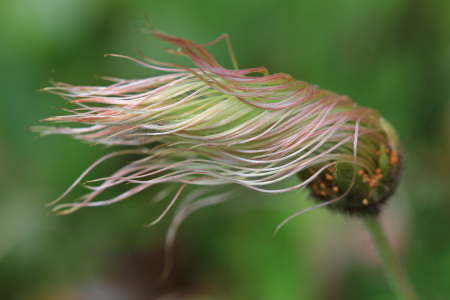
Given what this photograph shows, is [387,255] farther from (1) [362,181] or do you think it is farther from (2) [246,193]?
(2) [246,193]

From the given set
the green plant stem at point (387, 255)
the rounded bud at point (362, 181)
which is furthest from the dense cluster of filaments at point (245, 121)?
the green plant stem at point (387, 255)

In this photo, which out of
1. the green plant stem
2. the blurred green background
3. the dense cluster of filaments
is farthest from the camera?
the blurred green background

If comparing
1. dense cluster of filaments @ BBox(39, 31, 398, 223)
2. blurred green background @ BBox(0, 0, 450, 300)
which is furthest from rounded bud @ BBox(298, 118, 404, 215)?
blurred green background @ BBox(0, 0, 450, 300)

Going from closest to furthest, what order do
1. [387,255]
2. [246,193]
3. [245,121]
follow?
[245,121] → [387,255] → [246,193]

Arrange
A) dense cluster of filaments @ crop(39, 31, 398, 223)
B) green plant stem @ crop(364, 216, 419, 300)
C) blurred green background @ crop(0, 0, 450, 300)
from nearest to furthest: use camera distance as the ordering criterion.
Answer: dense cluster of filaments @ crop(39, 31, 398, 223), green plant stem @ crop(364, 216, 419, 300), blurred green background @ crop(0, 0, 450, 300)

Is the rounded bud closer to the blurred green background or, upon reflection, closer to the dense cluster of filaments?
the dense cluster of filaments

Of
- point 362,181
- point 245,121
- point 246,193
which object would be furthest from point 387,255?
point 246,193

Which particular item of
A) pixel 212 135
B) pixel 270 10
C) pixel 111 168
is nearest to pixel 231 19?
pixel 270 10

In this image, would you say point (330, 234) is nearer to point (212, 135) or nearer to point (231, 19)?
point (231, 19)
